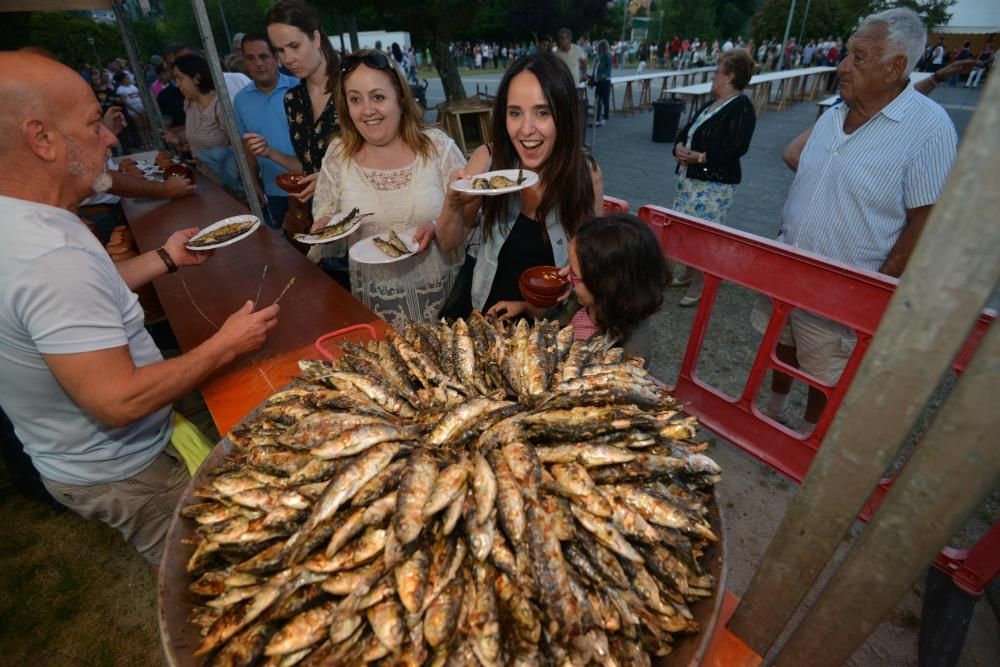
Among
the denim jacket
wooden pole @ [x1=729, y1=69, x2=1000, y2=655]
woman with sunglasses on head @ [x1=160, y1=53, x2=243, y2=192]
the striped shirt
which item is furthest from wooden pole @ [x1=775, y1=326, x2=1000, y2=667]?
woman with sunglasses on head @ [x1=160, y1=53, x2=243, y2=192]

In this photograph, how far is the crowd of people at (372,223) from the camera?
5.88 ft

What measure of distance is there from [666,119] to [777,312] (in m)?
12.1

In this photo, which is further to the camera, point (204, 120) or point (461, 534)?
point (204, 120)

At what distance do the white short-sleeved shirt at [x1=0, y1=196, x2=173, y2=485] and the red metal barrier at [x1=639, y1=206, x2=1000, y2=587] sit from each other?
298 cm

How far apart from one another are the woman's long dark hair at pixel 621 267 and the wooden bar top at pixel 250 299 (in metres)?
1.40

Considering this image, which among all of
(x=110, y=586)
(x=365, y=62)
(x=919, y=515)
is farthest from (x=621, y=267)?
(x=110, y=586)

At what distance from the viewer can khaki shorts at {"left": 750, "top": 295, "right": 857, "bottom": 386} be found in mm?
3352

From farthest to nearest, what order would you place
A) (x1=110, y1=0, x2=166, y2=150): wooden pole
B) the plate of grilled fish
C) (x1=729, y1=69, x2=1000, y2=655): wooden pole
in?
(x1=110, y1=0, x2=166, y2=150): wooden pole → the plate of grilled fish → (x1=729, y1=69, x2=1000, y2=655): wooden pole

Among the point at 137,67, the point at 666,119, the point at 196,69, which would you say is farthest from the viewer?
the point at 666,119

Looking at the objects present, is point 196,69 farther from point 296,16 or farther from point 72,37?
point 72,37

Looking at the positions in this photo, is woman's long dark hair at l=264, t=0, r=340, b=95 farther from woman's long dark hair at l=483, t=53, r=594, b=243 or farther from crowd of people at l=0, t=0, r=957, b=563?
woman's long dark hair at l=483, t=53, r=594, b=243

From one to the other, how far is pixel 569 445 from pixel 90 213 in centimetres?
705

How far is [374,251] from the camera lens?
10.9 feet

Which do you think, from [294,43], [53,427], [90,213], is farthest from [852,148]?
[90,213]
